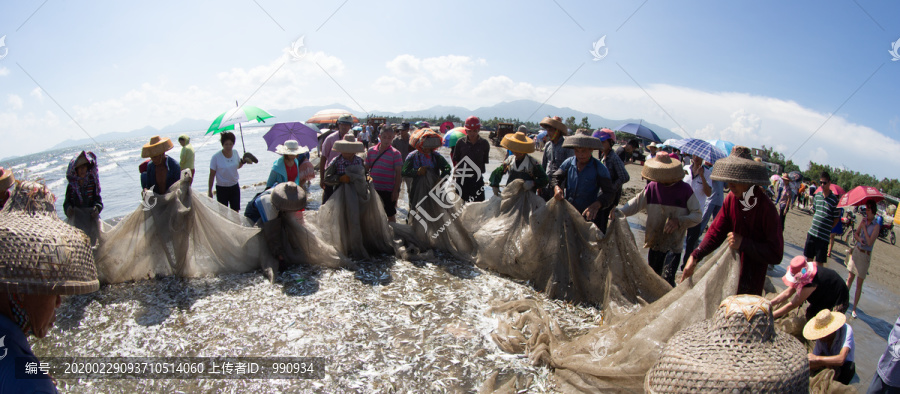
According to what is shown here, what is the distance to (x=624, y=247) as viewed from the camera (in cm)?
447

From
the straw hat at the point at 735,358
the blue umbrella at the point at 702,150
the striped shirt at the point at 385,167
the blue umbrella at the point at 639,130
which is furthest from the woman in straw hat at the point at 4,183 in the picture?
the blue umbrella at the point at 639,130

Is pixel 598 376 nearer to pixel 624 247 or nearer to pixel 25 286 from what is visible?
pixel 624 247

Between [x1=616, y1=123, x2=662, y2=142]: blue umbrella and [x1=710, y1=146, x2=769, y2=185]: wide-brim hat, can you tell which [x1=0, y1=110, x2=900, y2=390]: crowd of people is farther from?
[x1=616, y1=123, x2=662, y2=142]: blue umbrella

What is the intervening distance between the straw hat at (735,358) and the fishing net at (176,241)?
503cm

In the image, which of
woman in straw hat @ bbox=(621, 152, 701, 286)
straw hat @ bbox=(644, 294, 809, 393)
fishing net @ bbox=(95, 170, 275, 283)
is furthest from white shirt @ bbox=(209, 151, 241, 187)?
straw hat @ bbox=(644, 294, 809, 393)

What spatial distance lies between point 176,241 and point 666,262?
233 inches

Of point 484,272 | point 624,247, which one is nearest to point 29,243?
point 624,247

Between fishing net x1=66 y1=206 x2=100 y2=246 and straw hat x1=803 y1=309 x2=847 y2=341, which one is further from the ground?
fishing net x1=66 y1=206 x2=100 y2=246

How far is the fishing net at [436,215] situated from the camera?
20.8 feet

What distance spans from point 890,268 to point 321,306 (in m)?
12.4

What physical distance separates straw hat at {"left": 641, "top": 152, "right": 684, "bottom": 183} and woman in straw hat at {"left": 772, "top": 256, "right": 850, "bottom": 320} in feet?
5.09

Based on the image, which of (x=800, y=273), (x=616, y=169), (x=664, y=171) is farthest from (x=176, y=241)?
(x=800, y=273)

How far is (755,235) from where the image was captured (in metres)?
3.28

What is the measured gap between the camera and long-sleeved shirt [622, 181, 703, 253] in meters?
4.75
